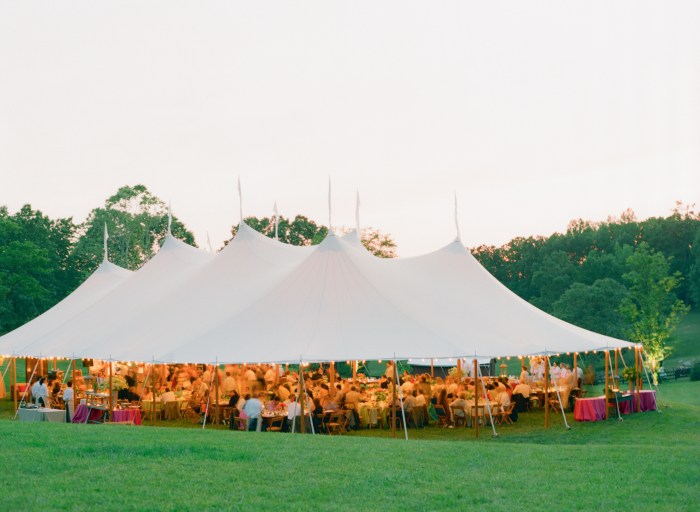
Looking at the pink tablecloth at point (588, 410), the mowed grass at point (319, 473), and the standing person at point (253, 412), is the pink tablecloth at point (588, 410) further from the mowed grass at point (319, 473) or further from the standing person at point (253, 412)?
the standing person at point (253, 412)

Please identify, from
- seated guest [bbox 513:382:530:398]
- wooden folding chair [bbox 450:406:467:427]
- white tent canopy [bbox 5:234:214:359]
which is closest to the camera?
wooden folding chair [bbox 450:406:467:427]

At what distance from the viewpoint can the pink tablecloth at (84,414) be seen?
59.5 ft

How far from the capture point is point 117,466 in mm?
9945

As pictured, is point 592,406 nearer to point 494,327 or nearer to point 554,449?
point 494,327

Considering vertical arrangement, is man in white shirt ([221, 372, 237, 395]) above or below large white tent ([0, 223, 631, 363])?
below

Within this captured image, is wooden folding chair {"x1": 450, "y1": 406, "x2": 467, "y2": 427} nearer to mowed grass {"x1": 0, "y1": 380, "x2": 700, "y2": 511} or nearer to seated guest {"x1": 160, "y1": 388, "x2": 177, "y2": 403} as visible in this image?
mowed grass {"x1": 0, "y1": 380, "x2": 700, "y2": 511}

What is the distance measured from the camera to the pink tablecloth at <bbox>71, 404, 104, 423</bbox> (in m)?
18.1

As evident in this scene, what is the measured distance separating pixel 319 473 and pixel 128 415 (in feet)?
30.5

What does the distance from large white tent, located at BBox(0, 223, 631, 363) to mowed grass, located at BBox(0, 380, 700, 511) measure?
365 cm

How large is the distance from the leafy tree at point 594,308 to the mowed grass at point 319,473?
117ft

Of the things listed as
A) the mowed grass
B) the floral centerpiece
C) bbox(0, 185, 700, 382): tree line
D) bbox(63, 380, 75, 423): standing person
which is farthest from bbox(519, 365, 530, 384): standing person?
bbox(0, 185, 700, 382): tree line

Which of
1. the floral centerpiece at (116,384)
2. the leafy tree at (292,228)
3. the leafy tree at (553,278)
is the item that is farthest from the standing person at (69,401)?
the leafy tree at (553,278)

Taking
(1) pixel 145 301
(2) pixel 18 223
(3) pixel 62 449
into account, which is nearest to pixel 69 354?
(1) pixel 145 301

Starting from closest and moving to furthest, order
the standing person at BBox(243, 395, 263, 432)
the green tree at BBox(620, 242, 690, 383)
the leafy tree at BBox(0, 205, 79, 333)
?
the standing person at BBox(243, 395, 263, 432)
the green tree at BBox(620, 242, 690, 383)
the leafy tree at BBox(0, 205, 79, 333)
